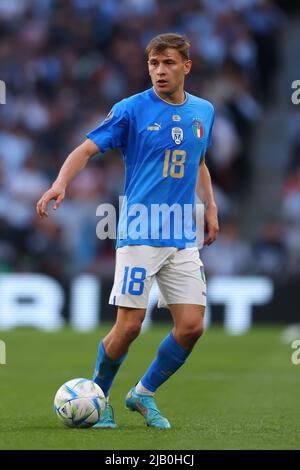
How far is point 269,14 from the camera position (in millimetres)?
20266

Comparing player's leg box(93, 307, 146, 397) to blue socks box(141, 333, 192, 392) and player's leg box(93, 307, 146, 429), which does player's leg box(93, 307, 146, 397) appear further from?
blue socks box(141, 333, 192, 392)

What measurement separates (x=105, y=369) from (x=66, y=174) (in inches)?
49.6

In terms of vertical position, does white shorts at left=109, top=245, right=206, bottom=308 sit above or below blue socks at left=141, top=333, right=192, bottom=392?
above

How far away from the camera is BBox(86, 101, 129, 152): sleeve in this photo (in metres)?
6.94

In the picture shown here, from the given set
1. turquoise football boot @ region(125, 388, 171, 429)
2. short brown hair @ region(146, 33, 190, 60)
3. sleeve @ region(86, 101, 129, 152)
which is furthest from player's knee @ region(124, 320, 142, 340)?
short brown hair @ region(146, 33, 190, 60)

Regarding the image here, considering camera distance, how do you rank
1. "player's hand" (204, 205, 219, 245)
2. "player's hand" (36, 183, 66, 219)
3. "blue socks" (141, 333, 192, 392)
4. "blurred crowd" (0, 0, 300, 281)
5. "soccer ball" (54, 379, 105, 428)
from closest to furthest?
"player's hand" (36, 183, 66, 219), "soccer ball" (54, 379, 105, 428), "blue socks" (141, 333, 192, 392), "player's hand" (204, 205, 219, 245), "blurred crowd" (0, 0, 300, 281)

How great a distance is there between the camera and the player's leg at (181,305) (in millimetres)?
7004

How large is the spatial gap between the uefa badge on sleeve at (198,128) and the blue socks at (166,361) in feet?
4.05

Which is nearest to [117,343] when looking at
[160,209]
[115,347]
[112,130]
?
[115,347]

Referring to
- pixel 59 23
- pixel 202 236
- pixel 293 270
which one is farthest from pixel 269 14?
pixel 202 236

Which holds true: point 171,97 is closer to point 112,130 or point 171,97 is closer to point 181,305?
point 112,130

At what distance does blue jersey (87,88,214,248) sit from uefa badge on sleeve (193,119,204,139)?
0.5 inches

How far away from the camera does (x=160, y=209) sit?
7.03 metres

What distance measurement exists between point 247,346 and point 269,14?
316 inches
